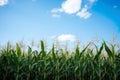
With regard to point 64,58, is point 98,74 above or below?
below

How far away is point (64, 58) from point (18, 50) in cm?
113

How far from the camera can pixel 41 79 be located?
5504 millimetres

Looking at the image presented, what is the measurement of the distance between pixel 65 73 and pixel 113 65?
1159 millimetres

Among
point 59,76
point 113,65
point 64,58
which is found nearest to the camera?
point 113,65

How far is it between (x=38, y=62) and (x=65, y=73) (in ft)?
2.25

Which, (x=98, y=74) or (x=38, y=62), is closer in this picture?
(x=98, y=74)

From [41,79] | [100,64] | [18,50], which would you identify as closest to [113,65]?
[100,64]

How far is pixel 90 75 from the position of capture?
217 inches

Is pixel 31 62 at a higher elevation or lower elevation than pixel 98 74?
higher

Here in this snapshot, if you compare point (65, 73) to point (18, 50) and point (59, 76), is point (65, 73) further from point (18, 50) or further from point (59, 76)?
point (18, 50)

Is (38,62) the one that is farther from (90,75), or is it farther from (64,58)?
(90,75)

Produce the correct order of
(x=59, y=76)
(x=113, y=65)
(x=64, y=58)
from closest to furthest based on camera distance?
(x=113, y=65) → (x=59, y=76) → (x=64, y=58)

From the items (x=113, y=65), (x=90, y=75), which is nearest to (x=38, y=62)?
(x=90, y=75)

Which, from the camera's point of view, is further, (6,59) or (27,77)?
(6,59)
